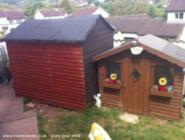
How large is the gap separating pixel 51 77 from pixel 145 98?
341cm

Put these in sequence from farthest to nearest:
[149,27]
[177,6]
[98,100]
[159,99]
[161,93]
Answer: [177,6], [149,27], [98,100], [159,99], [161,93]

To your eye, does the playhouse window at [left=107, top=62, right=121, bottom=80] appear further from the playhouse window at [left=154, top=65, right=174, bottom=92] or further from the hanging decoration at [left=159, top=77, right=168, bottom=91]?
the hanging decoration at [left=159, top=77, right=168, bottom=91]

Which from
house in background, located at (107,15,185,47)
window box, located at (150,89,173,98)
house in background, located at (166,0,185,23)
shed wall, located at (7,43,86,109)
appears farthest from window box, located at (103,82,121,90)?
house in background, located at (166,0,185,23)

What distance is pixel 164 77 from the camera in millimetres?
6656

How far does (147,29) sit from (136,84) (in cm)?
1660

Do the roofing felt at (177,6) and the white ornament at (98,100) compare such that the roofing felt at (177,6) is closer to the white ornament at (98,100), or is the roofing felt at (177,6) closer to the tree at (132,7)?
the tree at (132,7)

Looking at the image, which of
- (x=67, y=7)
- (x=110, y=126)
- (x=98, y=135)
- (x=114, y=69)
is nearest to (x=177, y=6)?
(x=114, y=69)

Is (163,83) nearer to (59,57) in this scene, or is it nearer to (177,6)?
(59,57)

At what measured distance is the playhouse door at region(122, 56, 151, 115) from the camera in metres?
6.79

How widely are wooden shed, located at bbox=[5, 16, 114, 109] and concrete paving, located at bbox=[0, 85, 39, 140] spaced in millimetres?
759

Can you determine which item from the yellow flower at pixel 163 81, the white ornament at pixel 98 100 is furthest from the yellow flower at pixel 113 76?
the yellow flower at pixel 163 81

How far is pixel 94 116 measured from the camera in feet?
23.9

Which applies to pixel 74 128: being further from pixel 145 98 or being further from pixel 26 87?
pixel 26 87

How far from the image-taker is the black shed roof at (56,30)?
275 inches
